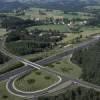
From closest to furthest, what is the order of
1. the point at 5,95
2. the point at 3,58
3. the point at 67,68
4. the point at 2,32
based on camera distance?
the point at 5,95 < the point at 67,68 < the point at 3,58 < the point at 2,32

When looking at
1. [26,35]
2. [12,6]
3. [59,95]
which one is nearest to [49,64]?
[59,95]

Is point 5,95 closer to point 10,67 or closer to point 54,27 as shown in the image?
point 10,67

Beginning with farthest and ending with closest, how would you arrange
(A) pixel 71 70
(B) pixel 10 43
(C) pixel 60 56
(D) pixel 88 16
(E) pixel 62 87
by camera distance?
(D) pixel 88 16 < (B) pixel 10 43 < (C) pixel 60 56 < (A) pixel 71 70 < (E) pixel 62 87

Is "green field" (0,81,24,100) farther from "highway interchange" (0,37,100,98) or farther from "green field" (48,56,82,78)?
"green field" (48,56,82,78)

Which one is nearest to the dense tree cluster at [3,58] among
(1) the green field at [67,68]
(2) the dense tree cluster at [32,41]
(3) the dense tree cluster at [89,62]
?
(2) the dense tree cluster at [32,41]

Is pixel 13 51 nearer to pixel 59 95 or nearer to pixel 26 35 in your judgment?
pixel 26 35

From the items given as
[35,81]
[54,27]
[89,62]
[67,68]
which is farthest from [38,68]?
[54,27]
